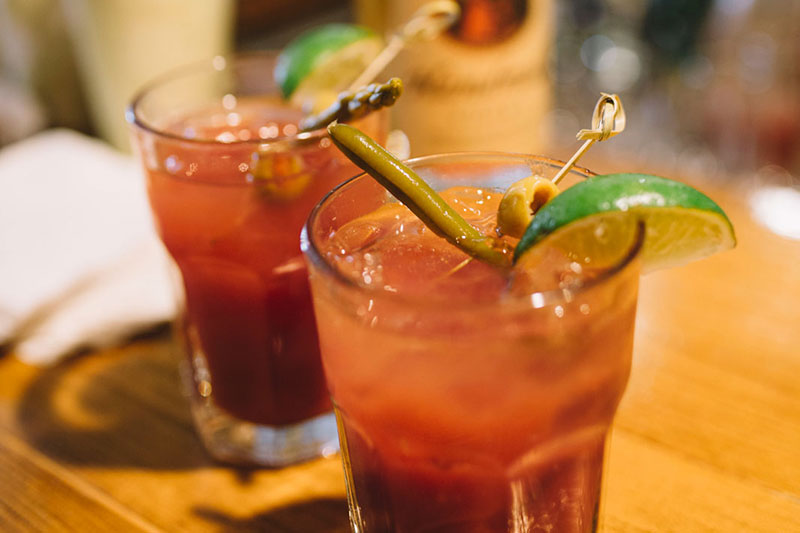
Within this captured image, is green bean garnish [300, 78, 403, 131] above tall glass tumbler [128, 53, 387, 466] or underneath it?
above

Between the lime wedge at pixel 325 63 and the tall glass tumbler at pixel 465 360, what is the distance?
0.94ft

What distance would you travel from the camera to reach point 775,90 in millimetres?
2080

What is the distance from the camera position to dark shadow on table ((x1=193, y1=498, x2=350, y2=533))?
2.50ft

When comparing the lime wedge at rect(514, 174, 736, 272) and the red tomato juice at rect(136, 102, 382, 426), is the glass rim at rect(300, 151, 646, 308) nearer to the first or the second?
the lime wedge at rect(514, 174, 736, 272)

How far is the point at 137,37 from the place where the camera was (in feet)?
4.82

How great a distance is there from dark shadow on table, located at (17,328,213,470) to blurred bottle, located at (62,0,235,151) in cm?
67

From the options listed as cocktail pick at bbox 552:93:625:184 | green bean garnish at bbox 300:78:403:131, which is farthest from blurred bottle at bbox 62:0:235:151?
cocktail pick at bbox 552:93:625:184

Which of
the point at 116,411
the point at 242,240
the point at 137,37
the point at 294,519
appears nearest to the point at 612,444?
the point at 294,519

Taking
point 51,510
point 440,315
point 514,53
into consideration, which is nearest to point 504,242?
point 440,315

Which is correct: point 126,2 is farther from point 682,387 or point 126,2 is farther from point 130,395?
point 682,387

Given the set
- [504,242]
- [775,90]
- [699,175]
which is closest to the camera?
[504,242]

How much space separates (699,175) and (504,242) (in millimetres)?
935

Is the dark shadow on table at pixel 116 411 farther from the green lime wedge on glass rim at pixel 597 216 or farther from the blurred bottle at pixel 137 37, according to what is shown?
the blurred bottle at pixel 137 37

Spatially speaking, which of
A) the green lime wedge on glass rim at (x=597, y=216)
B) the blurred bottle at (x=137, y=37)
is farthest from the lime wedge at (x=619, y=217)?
the blurred bottle at (x=137, y=37)
